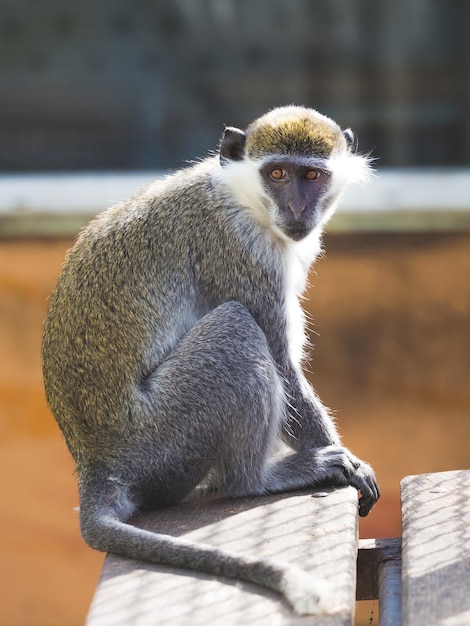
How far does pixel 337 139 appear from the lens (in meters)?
4.23

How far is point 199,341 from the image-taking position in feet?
12.3

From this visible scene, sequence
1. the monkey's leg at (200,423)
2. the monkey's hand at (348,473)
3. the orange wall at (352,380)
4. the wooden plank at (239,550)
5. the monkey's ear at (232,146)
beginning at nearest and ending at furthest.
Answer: the wooden plank at (239,550) < the monkey's leg at (200,423) < the monkey's hand at (348,473) < the monkey's ear at (232,146) < the orange wall at (352,380)

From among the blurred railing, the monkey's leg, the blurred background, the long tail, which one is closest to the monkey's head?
the monkey's leg

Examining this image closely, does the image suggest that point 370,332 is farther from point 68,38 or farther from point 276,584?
point 276,584

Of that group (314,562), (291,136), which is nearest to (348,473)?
(314,562)

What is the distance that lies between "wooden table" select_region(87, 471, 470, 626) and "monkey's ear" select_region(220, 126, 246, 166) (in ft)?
4.03

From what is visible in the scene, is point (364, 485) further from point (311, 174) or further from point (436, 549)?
point (311, 174)

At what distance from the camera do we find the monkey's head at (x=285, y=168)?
405cm

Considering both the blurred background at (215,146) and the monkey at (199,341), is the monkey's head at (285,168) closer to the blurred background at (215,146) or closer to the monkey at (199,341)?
the monkey at (199,341)

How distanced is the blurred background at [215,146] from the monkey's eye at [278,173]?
8.79 ft

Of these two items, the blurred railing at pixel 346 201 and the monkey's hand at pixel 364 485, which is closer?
the monkey's hand at pixel 364 485

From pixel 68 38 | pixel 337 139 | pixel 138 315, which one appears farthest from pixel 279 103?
pixel 138 315

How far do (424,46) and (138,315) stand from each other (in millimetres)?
4084

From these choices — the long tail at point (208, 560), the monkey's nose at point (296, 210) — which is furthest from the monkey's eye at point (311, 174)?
the long tail at point (208, 560)
